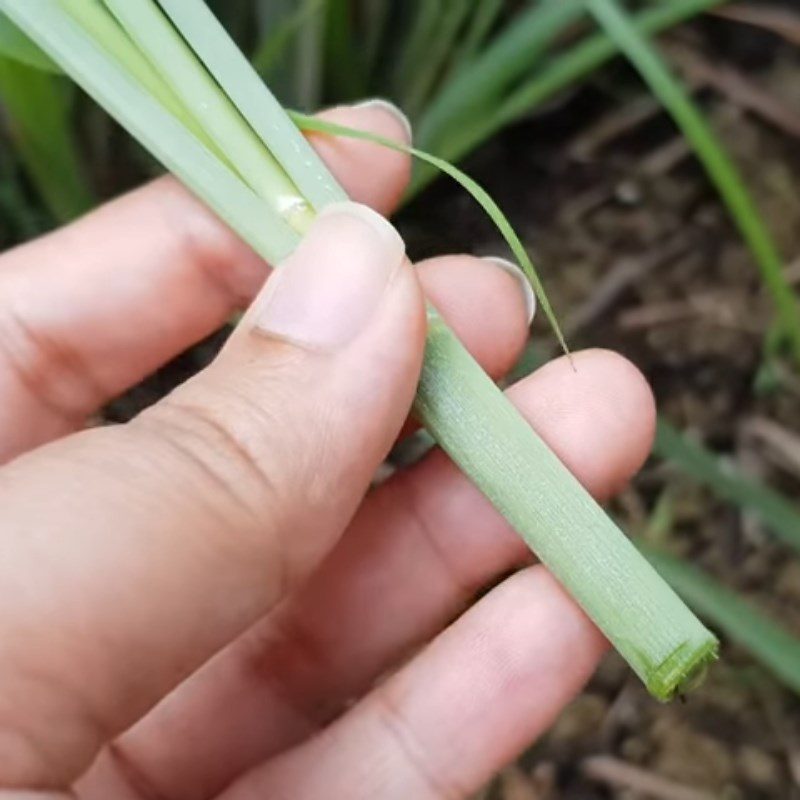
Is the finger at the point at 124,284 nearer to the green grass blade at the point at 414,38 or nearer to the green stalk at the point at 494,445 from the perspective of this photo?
the green stalk at the point at 494,445

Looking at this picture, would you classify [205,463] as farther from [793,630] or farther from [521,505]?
[793,630]

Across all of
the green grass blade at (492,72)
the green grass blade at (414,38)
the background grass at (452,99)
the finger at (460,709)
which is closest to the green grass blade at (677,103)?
the background grass at (452,99)

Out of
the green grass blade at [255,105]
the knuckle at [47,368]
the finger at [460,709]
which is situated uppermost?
the green grass blade at [255,105]

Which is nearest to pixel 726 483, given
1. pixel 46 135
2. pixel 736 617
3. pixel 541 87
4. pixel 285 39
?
pixel 736 617

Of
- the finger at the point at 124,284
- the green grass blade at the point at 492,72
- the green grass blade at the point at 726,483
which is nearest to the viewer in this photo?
the finger at the point at 124,284

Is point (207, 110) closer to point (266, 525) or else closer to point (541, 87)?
point (266, 525)

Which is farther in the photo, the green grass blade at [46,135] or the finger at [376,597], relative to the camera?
the green grass blade at [46,135]

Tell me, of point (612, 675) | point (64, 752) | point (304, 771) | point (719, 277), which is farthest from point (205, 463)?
point (719, 277)
